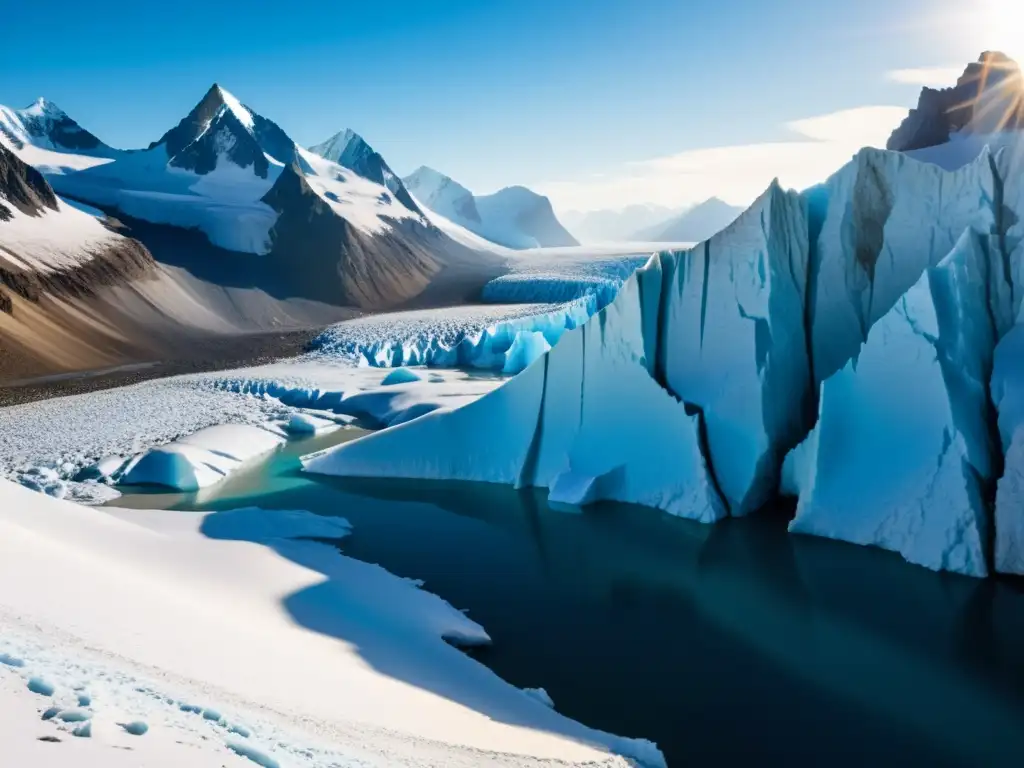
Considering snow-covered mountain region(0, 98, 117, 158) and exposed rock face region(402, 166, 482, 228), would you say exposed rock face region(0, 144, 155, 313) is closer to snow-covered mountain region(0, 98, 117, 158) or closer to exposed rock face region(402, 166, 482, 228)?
snow-covered mountain region(0, 98, 117, 158)

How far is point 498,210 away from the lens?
132 metres

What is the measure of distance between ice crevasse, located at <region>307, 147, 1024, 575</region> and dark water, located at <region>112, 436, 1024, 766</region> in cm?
61

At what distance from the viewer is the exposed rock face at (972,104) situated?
37094 millimetres

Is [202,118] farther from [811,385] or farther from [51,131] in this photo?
[811,385]

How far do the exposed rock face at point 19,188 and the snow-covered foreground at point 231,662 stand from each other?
3550cm

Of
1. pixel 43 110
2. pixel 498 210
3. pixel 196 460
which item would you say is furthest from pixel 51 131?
pixel 498 210

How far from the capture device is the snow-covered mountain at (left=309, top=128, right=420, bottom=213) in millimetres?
88062

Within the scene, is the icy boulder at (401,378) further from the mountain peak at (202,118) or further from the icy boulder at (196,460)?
the mountain peak at (202,118)

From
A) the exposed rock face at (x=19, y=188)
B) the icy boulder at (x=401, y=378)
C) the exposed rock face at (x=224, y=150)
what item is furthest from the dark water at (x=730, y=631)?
the exposed rock face at (x=224, y=150)

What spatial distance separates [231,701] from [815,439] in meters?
7.98

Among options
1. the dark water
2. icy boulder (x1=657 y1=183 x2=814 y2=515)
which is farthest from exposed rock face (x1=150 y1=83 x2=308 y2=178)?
the dark water

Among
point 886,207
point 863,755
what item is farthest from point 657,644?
point 886,207

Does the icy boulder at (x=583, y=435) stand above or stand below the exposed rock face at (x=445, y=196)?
below

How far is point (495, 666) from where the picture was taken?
7141mm
